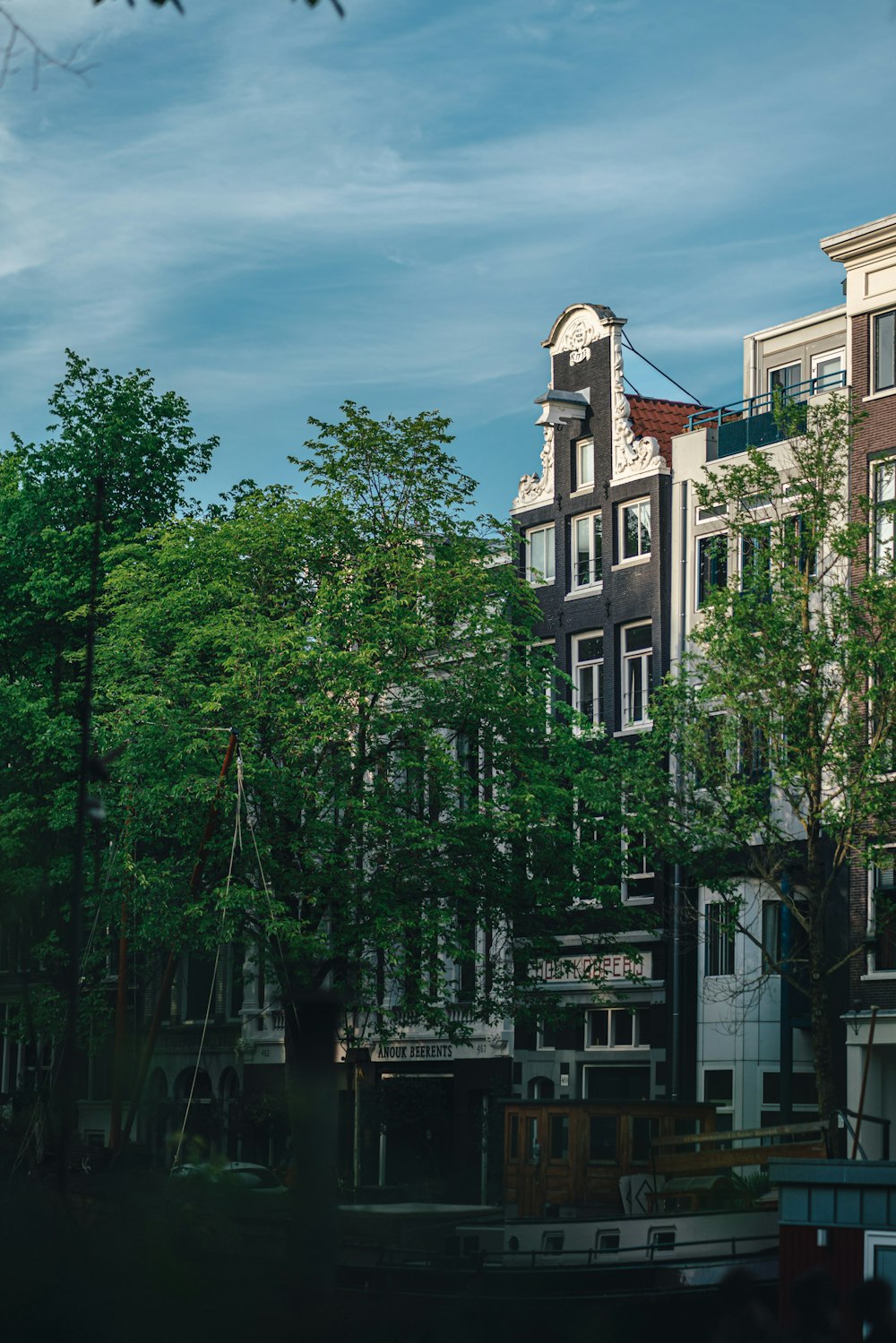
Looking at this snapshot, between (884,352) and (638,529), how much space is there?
8.02 meters

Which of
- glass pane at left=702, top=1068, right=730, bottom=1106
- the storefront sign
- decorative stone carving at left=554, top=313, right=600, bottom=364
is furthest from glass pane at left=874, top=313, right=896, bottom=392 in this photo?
glass pane at left=702, top=1068, right=730, bottom=1106

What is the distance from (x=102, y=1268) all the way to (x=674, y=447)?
113 ft

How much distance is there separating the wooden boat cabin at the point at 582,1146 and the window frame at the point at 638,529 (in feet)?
52.4

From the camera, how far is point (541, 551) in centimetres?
4959

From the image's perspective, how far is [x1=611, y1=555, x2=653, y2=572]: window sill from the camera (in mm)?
46094

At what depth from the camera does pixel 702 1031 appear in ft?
141

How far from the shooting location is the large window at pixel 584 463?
48.5 m

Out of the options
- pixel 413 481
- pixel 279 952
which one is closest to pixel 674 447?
pixel 413 481

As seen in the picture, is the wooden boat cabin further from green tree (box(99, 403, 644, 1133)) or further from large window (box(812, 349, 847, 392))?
large window (box(812, 349, 847, 392))

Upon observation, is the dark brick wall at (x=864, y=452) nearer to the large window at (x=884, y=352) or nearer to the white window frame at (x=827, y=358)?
the large window at (x=884, y=352)

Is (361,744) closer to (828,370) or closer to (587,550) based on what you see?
(587,550)

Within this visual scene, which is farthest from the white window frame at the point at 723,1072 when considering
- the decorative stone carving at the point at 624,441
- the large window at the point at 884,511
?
the decorative stone carving at the point at 624,441

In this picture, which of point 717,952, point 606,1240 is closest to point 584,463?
point 717,952

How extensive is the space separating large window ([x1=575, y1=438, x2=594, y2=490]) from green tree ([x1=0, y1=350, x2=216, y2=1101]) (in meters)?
9.33
